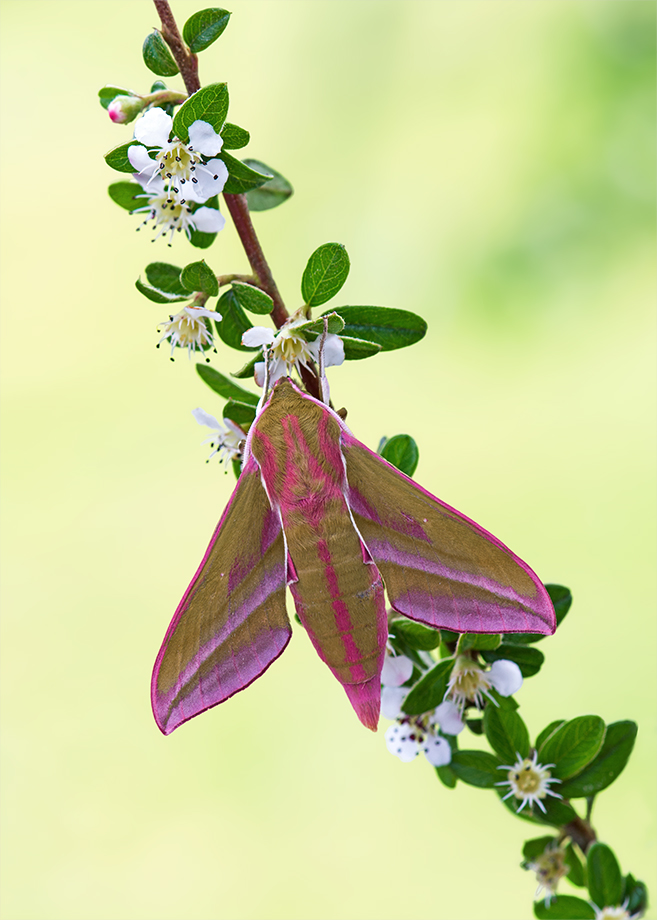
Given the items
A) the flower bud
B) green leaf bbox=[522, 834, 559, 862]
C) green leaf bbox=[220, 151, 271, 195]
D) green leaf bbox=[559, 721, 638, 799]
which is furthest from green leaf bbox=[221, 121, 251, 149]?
green leaf bbox=[522, 834, 559, 862]

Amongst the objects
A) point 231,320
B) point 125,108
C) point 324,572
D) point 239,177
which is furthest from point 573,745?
point 125,108

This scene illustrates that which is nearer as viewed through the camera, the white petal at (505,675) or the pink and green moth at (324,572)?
the pink and green moth at (324,572)

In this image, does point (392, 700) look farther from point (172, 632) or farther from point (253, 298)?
point (253, 298)

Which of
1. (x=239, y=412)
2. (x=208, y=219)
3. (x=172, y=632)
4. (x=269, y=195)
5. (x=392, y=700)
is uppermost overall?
(x=269, y=195)

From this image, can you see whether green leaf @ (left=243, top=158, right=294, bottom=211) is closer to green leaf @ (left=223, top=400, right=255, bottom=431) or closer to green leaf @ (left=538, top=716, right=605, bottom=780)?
green leaf @ (left=223, top=400, right=255, bottom=431)

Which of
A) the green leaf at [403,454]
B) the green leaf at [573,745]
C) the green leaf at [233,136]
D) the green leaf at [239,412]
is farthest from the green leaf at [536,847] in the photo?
the green leaf at [233,136]

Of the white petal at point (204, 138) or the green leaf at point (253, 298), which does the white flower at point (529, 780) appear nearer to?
the green leaf at point (253, 298)

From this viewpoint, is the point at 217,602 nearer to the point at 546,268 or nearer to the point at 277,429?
the point at 277,429
